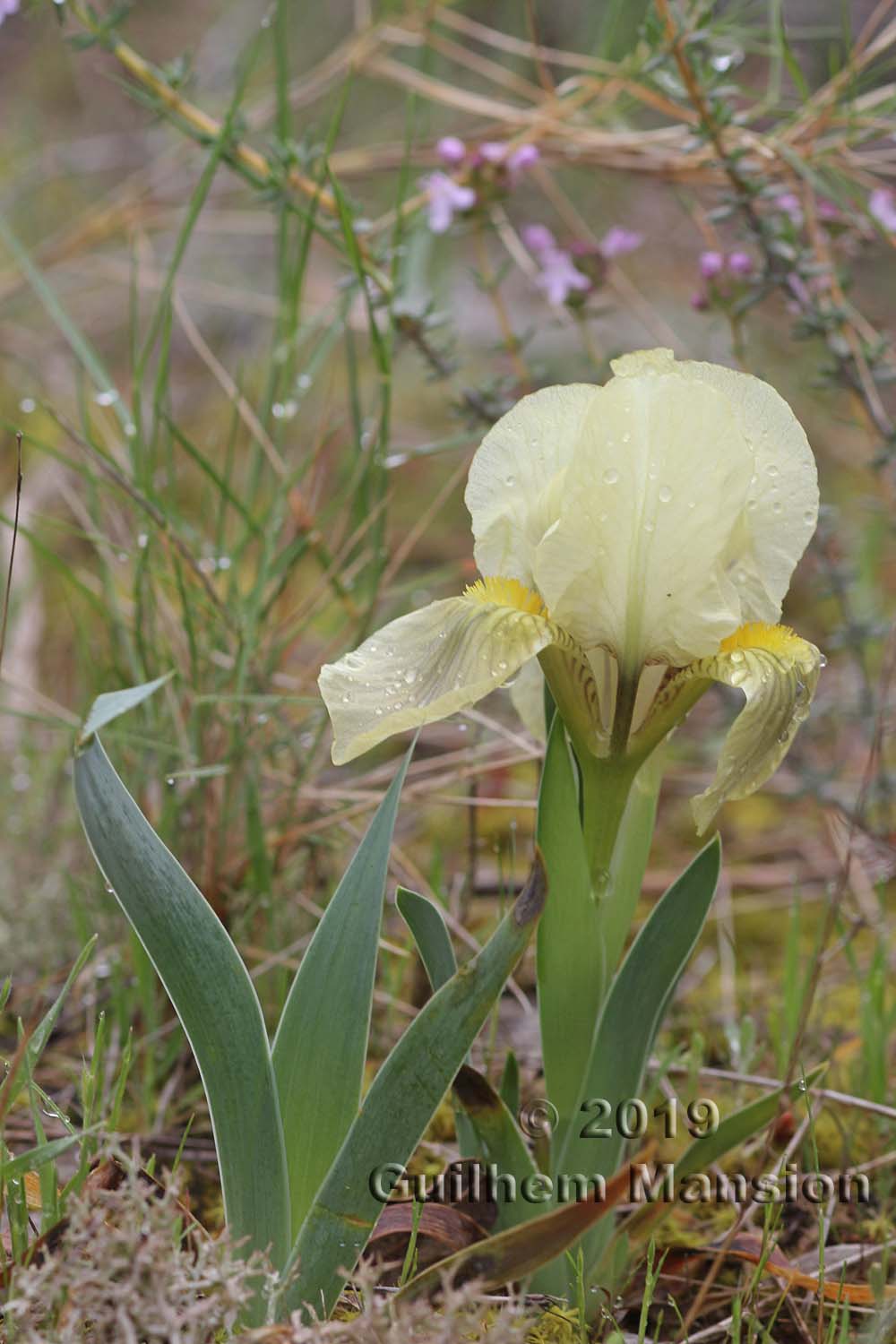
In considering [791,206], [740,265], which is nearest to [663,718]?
[740,265]

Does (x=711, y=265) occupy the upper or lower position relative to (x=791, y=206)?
lower

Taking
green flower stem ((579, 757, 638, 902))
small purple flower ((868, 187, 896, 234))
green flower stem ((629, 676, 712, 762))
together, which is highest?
small purple flower ((868, 187, 896, 234))

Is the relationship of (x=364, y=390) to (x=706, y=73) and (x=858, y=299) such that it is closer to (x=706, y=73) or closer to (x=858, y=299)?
(x=858, y=299)

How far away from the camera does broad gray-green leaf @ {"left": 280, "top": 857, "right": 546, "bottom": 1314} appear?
2.97 ft

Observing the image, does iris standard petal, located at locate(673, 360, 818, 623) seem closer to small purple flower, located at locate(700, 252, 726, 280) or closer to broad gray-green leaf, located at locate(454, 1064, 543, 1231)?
broad gray-green leaf, located at locate(454, 1064, 543, 1231)

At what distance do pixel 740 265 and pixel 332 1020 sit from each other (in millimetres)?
1320

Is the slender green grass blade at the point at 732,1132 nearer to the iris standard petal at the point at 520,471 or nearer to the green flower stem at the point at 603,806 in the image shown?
the green flower stem at the point at 603,806

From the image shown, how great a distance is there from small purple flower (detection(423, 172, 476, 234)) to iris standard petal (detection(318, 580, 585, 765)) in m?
0.94

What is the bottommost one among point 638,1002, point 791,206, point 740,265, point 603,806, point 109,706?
point 638,1002

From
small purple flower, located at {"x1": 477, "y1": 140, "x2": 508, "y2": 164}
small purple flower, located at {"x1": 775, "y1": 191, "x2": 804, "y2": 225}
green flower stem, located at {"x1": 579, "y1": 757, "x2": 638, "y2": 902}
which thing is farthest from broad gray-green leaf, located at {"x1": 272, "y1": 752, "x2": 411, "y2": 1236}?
small purple flower, located at {"x1": 775, "y1": 191, "x2": 804, "y2": 225}

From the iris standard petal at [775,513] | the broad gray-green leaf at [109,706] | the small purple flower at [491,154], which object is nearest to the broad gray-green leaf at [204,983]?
the broad gray-green leaf at [109,706]

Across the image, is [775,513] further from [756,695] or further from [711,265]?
[711,265]

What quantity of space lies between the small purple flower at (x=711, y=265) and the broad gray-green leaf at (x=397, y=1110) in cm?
124

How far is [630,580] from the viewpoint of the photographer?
96 centimetres
